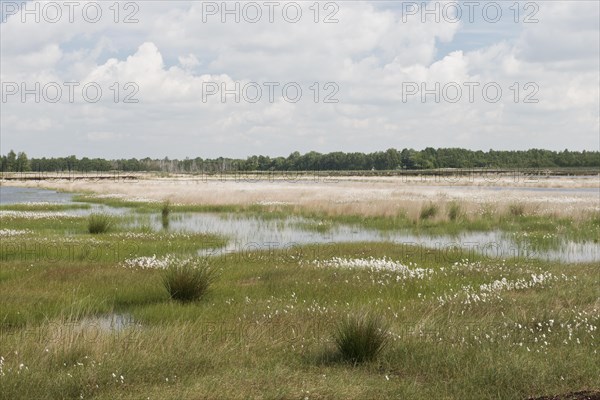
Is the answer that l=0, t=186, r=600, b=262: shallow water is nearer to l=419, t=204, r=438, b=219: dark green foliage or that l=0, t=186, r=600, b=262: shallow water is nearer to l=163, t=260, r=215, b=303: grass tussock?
l=419, t=204, r=438, b=219: dark green foliage

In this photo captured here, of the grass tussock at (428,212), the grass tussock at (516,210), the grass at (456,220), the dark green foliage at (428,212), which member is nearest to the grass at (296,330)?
the grass at (456,220)

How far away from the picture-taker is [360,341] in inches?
341

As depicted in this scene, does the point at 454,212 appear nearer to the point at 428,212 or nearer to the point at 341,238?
the point at 428,212

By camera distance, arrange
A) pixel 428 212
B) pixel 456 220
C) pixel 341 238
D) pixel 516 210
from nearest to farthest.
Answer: pixel 341 238 → pixel 456 220 → pixel 428 212 → pixel 516 210

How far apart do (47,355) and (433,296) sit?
8540 mm

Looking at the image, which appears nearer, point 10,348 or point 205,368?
point 205,368

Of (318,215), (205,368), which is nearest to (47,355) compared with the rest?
(205,368)

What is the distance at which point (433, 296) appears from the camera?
13.5 meters

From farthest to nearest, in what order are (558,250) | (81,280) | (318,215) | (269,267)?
(318,215) < (558,250) < (269,267) < (81,280)

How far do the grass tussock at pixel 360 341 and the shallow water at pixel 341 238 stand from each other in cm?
1207

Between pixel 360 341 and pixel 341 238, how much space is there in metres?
18.3

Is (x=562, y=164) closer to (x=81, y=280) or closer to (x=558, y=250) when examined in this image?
(x=558, y=250)

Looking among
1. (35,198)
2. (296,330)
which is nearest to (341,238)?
(296,330)

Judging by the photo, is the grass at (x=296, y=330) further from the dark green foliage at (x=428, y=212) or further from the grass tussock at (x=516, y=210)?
the grass tussock at (x=516, y=210)
